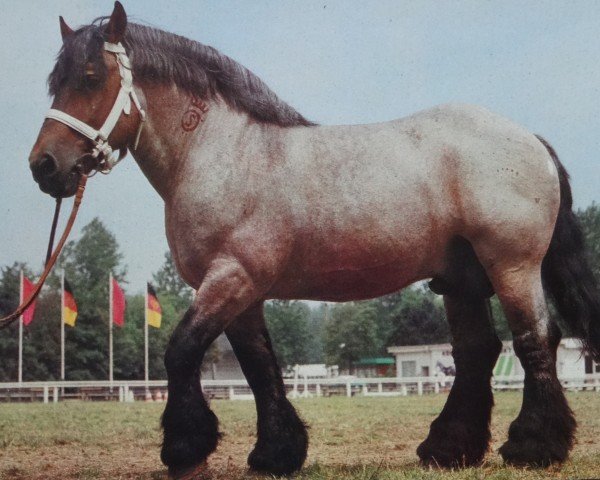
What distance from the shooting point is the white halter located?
17.3 feet

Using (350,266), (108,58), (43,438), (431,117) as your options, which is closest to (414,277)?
(350,266)

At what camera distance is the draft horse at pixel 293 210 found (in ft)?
17.2

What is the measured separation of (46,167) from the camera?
5168mm

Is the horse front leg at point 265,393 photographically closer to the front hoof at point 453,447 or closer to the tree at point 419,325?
the front hoof at point 453,447

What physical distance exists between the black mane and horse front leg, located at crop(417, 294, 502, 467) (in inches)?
79.9

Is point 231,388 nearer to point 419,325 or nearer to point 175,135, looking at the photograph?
point 175,135

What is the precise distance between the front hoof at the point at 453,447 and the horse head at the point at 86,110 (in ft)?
10.5

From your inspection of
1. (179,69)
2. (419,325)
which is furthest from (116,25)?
(419,325)

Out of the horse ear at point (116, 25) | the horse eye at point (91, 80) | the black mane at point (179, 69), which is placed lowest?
the horse eye at point (91, 80)

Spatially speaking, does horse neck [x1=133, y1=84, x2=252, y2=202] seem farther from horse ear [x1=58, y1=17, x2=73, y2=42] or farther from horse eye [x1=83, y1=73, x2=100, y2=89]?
horse ear [x1=58, y1=17, x2=73, y2=42]

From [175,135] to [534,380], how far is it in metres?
3.13

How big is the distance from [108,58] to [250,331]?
2.19 m

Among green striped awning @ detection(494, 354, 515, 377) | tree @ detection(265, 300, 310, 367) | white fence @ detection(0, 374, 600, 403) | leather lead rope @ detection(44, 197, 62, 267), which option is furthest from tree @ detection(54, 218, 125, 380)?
leather lead rope @ detection(44, 197, 62, 267)

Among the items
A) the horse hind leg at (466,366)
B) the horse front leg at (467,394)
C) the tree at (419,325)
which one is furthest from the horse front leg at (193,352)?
the tree at (419,325)
